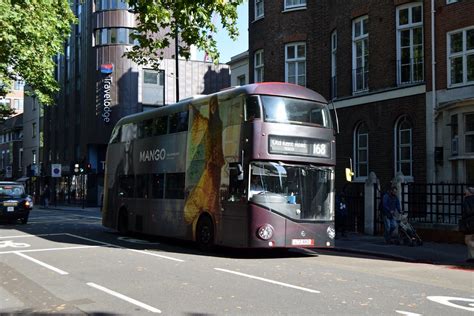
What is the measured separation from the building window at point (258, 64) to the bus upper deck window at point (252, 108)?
14298 mm

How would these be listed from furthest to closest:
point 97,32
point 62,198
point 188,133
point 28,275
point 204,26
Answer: point 62,198
point 97,32
point 188,133
point 204,26
point 28,275

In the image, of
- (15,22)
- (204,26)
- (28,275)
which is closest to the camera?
(28,275)

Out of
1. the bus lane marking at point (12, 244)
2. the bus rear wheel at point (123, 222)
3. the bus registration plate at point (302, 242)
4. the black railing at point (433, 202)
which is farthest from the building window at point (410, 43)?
the bus lane marking at point (12, 244)

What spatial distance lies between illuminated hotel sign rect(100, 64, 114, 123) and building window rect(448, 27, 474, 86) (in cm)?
3161

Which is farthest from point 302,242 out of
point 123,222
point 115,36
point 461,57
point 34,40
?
point 115,36

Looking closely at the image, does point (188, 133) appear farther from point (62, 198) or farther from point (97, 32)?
point (62, 198)

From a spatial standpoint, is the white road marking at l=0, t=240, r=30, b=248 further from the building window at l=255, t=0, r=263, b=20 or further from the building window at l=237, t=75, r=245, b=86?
the building window at l=237, t=75, r=245, b=86

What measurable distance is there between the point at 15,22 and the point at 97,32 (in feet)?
91.9

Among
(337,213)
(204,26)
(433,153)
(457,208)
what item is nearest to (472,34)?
(433,153)

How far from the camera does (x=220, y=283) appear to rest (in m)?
9.21

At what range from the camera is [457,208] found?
15.7m

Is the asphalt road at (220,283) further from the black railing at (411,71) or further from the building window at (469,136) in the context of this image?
the black railing at (411,71)

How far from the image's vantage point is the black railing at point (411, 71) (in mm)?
19359

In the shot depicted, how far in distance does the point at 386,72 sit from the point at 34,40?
1353 cm
